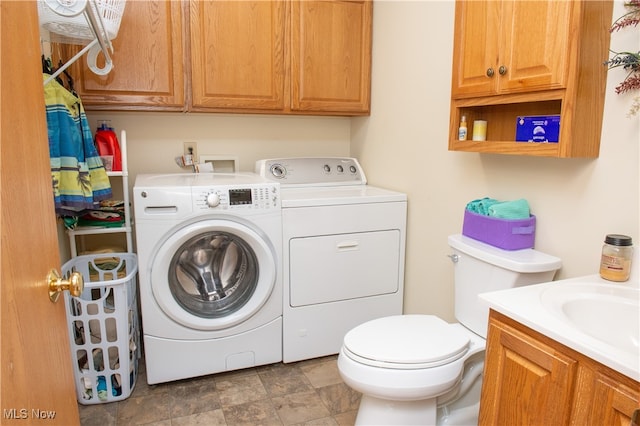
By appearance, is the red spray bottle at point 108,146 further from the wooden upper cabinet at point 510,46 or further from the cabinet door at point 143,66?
the wooden upper cabinet at point 510,46

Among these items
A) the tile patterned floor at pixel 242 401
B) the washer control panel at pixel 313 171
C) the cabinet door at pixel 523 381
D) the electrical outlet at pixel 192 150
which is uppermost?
the electrical outlet at pixel 192 150

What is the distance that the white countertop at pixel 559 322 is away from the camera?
86cm

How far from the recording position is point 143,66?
2213 millimetres

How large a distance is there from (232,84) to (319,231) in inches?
36.4

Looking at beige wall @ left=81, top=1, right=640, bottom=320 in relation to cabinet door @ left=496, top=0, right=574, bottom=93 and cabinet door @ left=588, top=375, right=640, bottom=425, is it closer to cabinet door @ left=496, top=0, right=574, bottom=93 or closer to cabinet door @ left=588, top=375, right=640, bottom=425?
cabinet door @ left=496, top=0, right=574, bottom=93

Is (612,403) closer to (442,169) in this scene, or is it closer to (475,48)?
(475,48)

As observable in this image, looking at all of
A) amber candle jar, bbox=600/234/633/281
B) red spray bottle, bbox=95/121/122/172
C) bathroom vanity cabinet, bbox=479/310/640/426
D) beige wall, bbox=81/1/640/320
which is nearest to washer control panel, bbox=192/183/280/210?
red spray bottle, bbox=95/121/122/172

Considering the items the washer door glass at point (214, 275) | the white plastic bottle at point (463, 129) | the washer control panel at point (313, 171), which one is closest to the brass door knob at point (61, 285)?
the washer door glass at point (214, 275)

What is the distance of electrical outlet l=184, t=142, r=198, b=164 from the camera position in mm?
2619

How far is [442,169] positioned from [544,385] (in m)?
1.25

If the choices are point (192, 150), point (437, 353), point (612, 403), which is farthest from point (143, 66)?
point (612, 403)

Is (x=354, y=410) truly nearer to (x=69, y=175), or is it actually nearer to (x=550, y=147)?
(x=550, y=147)

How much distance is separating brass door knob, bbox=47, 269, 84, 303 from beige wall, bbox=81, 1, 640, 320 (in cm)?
146

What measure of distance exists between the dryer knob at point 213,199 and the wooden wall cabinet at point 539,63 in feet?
3.58
